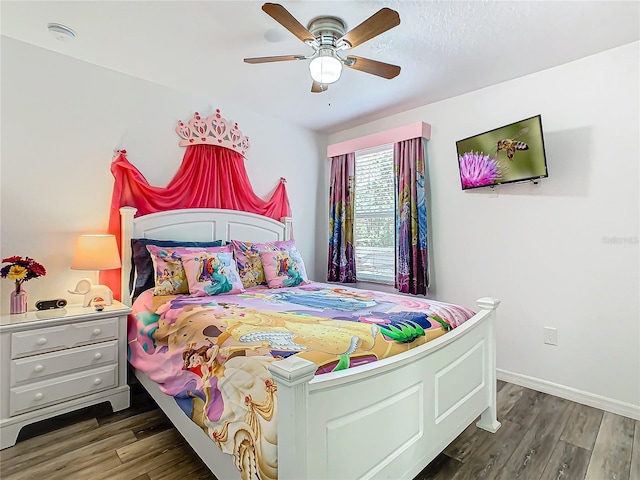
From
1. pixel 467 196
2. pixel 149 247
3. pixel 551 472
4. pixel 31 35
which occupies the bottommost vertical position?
pixel 551 472

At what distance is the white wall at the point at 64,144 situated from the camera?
7.67 ft

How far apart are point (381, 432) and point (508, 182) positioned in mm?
2260

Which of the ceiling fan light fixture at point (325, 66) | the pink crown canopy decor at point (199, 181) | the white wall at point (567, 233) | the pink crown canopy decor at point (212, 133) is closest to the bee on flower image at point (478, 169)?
the white wall at point (567, 233)

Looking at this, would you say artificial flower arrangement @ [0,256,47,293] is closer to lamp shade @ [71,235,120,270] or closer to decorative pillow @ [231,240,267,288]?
lamp shade @ [71,235,120,270]

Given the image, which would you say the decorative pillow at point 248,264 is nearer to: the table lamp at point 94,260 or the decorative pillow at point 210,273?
the decorative pillow at point 210,273

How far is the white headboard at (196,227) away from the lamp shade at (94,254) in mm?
218

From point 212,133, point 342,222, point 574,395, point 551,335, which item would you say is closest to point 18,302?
point 212,133

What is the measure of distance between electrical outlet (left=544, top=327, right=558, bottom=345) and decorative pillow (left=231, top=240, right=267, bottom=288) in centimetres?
231

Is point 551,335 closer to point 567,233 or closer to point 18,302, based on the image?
point 567,233

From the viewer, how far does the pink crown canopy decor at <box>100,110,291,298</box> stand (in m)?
2.74

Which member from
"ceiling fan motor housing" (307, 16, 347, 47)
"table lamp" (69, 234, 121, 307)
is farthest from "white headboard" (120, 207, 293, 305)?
"ceiling fan motor housing" (307, 16, 347, 47)

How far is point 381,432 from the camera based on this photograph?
1.34 m

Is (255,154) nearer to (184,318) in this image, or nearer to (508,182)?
(184,318)

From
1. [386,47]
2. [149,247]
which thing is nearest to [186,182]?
[149,247]
